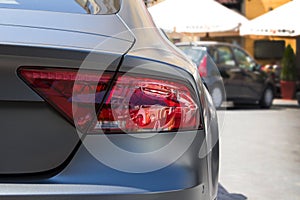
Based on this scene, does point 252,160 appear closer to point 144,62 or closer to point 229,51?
point 144,62

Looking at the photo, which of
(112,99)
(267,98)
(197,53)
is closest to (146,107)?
(112,99)

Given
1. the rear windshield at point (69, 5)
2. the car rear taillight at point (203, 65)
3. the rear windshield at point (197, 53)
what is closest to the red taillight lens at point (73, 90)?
the rear windshield at point (69, 5)

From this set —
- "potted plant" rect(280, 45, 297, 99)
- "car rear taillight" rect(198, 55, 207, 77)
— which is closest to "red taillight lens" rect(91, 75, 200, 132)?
"car rear taillight" rect(198, 55, 207, 77)

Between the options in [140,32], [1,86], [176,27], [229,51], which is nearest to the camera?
[1,86]

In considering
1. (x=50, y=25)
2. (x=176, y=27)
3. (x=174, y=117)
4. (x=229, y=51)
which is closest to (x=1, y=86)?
(x=50, y=25)

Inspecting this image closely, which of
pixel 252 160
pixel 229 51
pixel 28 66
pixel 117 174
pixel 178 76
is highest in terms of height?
pixel 28 66

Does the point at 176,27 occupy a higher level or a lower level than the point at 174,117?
lower

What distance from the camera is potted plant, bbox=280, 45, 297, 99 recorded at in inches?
589

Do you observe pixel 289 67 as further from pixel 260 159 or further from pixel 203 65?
pixel 260 159

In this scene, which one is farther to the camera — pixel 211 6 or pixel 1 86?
pixel 211 6

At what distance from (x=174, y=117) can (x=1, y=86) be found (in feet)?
2.04

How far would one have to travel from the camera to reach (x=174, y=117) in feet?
6.42

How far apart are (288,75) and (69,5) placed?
44.6ft

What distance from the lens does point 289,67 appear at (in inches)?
590
